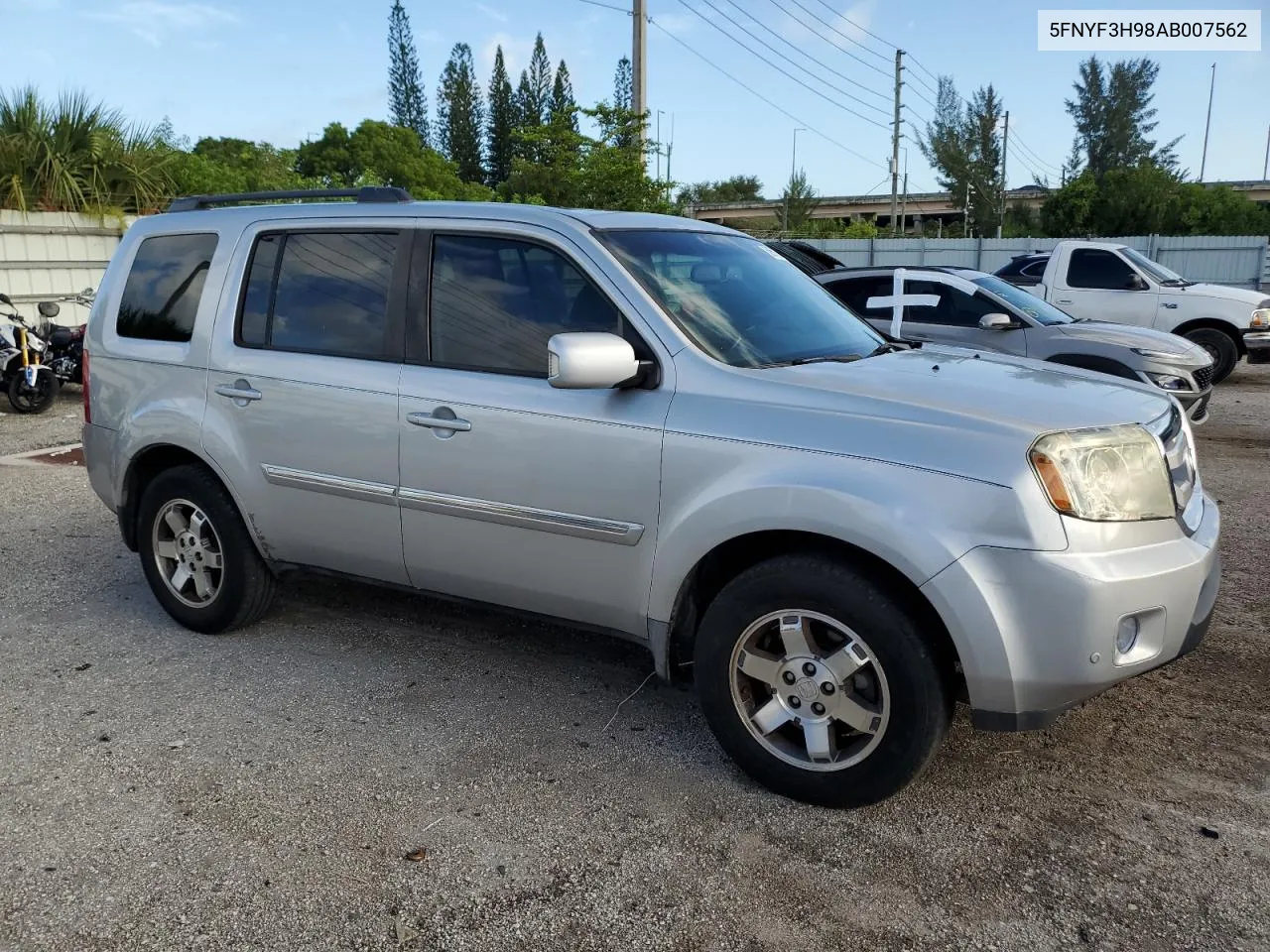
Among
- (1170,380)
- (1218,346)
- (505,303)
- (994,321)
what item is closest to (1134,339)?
(1170,380)

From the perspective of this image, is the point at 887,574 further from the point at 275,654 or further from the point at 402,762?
the point at 275,654

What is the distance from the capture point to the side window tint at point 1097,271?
13016mm

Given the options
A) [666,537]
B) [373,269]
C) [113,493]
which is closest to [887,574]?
[666,537]

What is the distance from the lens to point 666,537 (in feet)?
11.0

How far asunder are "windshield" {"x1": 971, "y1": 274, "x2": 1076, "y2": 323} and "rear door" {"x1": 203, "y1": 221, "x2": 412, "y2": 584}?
668cm

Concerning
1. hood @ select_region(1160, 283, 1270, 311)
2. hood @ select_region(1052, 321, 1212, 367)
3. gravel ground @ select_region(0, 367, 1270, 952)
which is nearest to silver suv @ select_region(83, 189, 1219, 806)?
gravel ground @ select_region(0, 367, 1270, 952)

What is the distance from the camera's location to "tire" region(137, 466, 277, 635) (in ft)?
14.9

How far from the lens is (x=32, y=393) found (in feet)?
37.0

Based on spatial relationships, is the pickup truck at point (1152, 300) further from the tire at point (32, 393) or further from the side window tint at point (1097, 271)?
the tire at point (32, 393)

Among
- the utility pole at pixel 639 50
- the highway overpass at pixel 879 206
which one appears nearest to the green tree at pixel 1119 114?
the highway overpass at pixel 879 206

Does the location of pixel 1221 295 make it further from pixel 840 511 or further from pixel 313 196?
pixel 840 511

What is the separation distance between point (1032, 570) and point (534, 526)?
1638mm

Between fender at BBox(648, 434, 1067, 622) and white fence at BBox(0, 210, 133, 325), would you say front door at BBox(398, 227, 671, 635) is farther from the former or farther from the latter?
Result: white fence at BBox(0, 210, 133, 325)

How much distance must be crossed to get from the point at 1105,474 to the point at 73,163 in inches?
568
